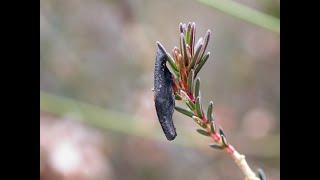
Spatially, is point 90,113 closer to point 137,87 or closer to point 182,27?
point 137,87

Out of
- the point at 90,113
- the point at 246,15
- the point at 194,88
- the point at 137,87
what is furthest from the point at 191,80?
the point at 137,87

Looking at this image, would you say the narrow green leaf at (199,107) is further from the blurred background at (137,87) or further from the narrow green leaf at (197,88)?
the blurred background at (137,87)

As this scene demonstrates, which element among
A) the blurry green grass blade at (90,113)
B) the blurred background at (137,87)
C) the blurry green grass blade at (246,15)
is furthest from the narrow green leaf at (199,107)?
the blurred background at (137,87)

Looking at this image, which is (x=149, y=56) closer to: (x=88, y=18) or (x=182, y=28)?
(x=88, y=18)

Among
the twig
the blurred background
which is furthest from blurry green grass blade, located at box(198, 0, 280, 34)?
the twig
